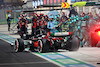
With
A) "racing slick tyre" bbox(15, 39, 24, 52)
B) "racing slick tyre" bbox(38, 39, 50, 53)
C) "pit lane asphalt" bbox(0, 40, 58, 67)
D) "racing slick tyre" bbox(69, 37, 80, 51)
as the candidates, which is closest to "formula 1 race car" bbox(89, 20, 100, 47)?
"racing slick tyre" bbox(69, 37, 80, 51)

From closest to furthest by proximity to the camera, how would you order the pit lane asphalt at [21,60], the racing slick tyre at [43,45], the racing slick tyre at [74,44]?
the pit lane asphalt at [21,60] → the racing slick tyre at [43,45] → the racing slick tyre at [74,44]

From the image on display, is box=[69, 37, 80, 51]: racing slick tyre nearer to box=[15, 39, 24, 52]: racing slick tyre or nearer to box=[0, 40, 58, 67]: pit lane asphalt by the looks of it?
box=[0, 40, 58, 67]: pit lane asphalt

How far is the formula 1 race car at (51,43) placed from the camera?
1767 cm

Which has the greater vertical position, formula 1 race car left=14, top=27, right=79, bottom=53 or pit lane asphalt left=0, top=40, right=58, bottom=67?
formula 1 race car left=14, top=27, right=79, bottom=53

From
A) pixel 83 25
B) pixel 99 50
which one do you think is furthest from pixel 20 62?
pixel 83 25

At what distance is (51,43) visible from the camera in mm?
18000

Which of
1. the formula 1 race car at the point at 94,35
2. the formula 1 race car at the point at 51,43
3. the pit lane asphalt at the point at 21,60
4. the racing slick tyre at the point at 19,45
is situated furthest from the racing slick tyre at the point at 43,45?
the formula 1 race car at the point at 94,35

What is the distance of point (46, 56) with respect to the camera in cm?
1730

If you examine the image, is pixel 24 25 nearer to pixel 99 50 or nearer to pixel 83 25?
pixel 83 25

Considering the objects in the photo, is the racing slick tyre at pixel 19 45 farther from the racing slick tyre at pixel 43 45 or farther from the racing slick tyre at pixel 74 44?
the racing slick tyre at pixel 74 44

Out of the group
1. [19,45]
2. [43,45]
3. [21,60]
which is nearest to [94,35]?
[43,45]

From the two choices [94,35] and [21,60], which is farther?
[94,35]

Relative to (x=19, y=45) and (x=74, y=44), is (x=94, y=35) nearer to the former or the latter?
(x=74, y=44)

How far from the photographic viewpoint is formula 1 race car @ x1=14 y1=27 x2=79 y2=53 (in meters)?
17.7
